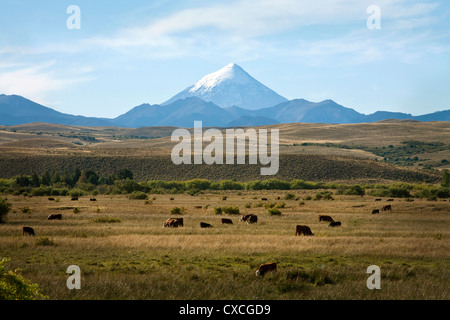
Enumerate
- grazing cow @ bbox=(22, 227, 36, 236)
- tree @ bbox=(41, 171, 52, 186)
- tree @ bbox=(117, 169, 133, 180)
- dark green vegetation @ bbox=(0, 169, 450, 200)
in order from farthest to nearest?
tree @ bbox=(117, 169, 133, 180) < tree @ bbox=(41, 171, 52, 186) < dark green vegetation @ bbox=(0, 169, 450, 200) < grazing cow @ bbox=(22, 227, 36, 236)

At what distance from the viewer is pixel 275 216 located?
114 feet

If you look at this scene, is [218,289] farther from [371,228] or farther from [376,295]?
[371,228]

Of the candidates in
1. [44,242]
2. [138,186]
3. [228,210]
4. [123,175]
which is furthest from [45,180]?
[44,242]

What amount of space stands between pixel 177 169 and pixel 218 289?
97.0 meters

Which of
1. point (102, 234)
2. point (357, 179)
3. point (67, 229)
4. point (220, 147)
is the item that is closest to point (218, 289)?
point (102, 234)

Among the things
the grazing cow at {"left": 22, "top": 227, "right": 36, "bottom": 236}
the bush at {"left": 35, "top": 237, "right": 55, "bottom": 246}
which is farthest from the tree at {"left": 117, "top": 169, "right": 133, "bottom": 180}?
the bush at {"left": 35, "top": 237, "right": 55, "bottom": 246}

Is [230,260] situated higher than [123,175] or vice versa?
[230,260]

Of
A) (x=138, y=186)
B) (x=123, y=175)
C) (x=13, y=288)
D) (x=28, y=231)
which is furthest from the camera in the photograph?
(x=123, y=175)

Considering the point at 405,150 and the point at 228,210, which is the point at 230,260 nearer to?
the point at 228,210

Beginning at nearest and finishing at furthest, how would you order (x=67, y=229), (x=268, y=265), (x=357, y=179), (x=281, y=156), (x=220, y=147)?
(x=268, y=265)
(x=67, y=229)
(x=357, y=179)
(x=281, y=156)
(x=220, y=147)

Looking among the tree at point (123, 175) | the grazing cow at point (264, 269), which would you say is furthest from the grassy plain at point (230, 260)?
the tree at point (123, 175)

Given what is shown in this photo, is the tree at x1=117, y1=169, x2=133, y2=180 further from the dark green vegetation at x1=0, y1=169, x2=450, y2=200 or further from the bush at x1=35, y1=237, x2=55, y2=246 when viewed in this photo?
the bush at x1=35, y1=237, x2=55, y2=246

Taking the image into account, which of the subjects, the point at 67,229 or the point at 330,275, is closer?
the point at 330,275

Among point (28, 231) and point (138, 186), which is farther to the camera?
point (138, 186)
